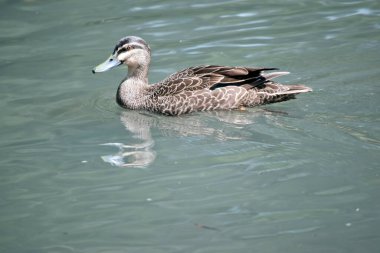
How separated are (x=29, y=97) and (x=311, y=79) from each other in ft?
14.7

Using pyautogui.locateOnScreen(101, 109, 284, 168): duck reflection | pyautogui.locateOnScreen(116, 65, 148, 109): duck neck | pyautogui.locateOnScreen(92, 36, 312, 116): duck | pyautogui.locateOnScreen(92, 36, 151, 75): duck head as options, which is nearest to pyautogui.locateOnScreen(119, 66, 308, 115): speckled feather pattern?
pyautogui.locateOnScreen(92, 36, 312, 116): duck

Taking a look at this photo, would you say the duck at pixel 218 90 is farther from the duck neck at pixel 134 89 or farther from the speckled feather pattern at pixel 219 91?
the duck neck at pixel 134 89

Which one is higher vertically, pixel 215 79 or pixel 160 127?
pixel 215 79

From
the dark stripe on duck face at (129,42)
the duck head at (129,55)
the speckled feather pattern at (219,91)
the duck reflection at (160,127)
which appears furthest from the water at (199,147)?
the dark stripe on duck face at (129,42)

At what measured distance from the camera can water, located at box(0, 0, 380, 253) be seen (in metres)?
6.84

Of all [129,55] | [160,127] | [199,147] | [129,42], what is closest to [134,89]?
[129,55]

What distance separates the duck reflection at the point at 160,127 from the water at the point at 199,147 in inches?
1.1

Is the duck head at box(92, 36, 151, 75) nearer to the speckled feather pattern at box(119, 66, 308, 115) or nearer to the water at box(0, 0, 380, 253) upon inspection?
the water at box(0, 0, 380, 253)

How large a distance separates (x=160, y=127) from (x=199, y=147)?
47.8 inches

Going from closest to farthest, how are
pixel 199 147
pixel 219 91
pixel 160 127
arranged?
pixel 199 147
pixel 160 127
pixel 219 91

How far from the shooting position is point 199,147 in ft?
28.8

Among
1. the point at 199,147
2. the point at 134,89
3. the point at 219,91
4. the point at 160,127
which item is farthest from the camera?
the point at 134,89

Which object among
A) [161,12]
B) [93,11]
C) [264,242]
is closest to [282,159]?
[264,242]

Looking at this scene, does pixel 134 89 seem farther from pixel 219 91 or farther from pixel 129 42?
pixel 219 91
